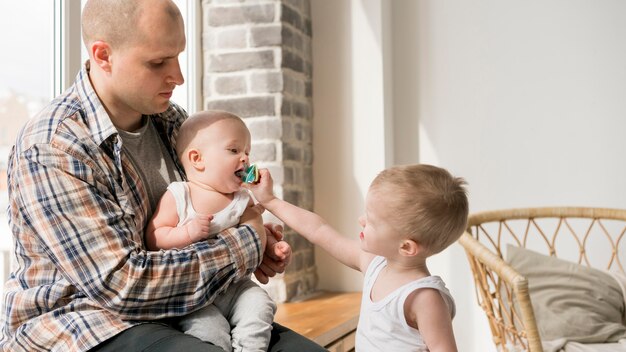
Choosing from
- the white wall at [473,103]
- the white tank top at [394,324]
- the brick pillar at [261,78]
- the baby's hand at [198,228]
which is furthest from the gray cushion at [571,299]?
the baby's hand at [198,228]

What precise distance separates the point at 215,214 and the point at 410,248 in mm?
428

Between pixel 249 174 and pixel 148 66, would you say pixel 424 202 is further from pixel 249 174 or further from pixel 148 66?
pixel 148 66

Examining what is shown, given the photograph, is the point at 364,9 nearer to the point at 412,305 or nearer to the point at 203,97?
the point at 203,97

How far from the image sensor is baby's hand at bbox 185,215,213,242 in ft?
5.13

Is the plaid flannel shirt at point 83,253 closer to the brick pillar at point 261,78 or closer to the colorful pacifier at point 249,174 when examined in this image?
the colorful pacifier at point 249,174

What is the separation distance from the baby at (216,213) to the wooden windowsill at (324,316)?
0.88m

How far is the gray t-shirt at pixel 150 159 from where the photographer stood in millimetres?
1686

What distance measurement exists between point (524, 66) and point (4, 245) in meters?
2.33

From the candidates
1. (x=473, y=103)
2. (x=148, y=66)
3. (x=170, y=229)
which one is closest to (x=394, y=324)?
(x=170, y=229)

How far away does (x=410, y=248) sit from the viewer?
5.10 ft

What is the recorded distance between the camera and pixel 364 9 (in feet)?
11.4

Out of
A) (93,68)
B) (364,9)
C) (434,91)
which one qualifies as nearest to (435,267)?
(434,91)

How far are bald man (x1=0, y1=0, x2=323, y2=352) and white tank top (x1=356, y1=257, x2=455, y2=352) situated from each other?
0.70 ft

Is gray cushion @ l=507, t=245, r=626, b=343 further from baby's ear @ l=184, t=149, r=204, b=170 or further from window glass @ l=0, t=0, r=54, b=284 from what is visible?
Answer: window glass @ l=0, t=0, r=54, b=284
